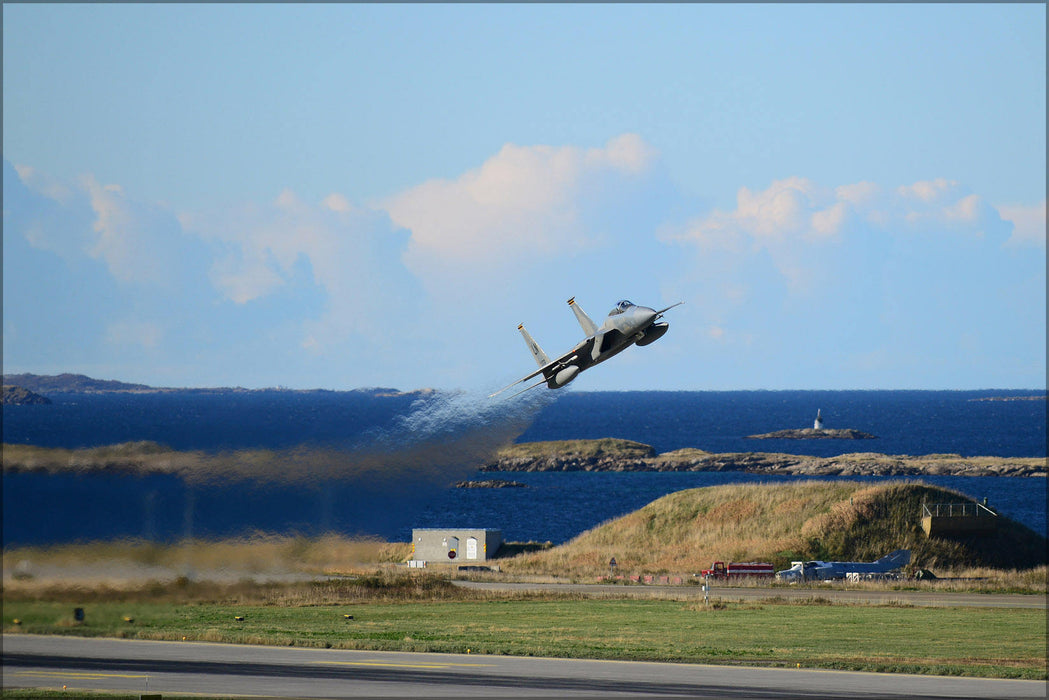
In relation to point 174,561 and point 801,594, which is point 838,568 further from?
point 174,561

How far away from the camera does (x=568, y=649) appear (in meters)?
52.6

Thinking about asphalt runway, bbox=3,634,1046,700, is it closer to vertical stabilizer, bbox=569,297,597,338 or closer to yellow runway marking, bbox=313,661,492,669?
yellow runway marking, bbox=313,661,492,669

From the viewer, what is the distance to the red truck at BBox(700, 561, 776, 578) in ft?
288

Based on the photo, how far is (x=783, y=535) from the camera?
332 ft

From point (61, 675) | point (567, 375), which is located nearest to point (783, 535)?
point (567, 375)

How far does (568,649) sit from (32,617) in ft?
75.8

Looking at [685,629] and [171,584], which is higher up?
[171,584]

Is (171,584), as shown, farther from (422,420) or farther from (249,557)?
(422,420)

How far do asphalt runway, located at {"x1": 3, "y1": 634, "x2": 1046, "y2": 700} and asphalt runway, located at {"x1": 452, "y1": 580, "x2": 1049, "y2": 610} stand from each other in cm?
2585

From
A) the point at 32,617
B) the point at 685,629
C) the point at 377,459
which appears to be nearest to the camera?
the point at 32,617

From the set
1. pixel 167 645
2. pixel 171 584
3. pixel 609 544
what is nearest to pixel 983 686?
pixel 171 584

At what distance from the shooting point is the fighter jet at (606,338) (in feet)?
144

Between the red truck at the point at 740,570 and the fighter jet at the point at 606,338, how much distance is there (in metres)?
45.2

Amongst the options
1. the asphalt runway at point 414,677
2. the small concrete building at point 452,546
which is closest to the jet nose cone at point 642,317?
the asphalt runway at point 414,677
